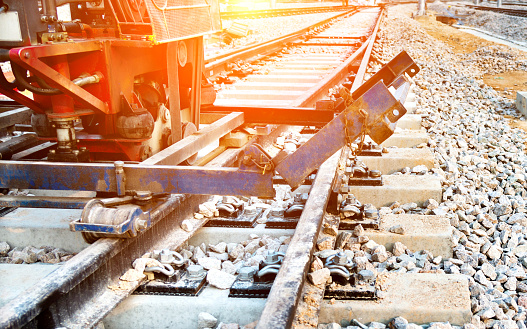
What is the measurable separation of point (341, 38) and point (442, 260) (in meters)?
11.9

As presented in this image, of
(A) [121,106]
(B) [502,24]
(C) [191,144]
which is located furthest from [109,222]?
(B) [502,24]

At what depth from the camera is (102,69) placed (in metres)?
3.03

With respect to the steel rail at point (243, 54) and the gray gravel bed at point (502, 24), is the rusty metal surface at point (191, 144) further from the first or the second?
the gray gravel bed at point (502, 24)

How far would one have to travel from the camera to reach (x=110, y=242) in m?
2.40

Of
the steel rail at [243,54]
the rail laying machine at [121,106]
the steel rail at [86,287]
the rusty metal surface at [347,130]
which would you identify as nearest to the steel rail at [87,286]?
the steel rail at [86,287]

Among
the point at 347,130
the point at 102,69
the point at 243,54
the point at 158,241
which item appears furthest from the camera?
the point at 243,54

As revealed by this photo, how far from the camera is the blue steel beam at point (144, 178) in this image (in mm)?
2734

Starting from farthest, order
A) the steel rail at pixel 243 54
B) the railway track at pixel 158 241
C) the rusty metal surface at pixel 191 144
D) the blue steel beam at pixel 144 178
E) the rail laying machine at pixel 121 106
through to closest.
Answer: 1. the steel rail at pixel 243 54
2. the rusty metal surface at pixel 191 144
3. the blue steel beam at pixel 144 178
4. the rail laying machine at pixel 121 106
5. the railway track at pixel 158 241

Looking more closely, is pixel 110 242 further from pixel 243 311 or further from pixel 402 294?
pixel 402 294

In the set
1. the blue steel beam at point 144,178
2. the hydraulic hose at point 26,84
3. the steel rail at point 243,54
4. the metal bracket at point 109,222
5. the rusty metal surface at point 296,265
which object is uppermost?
the hydraulic hose at point 26,84

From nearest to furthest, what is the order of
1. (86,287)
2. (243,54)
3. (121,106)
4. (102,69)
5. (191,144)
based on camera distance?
(86,287), (102,69), (121,106), (191,144), (243,54)

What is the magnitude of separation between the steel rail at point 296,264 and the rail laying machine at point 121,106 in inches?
10.0

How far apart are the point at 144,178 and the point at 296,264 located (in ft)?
3.23

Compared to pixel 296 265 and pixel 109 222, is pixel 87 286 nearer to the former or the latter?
pixel 109 222
